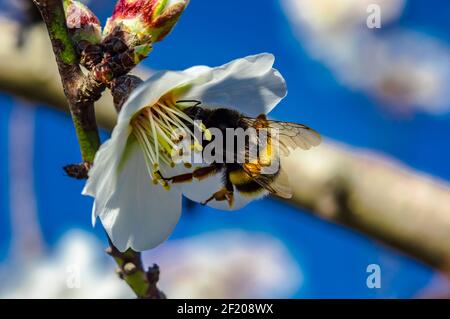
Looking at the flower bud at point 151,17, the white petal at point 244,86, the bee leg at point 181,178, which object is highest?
the flower bud at point 151,17

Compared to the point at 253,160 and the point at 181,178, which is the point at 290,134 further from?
the point at 181,178

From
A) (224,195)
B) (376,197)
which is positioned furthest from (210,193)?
(376,197)

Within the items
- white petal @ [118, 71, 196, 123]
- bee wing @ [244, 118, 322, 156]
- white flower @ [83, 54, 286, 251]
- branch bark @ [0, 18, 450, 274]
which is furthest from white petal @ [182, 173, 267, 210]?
branch bark @ [0, 18, 450, 274]

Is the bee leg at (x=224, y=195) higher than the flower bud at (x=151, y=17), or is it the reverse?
the flower bud at (x=151, y=17)

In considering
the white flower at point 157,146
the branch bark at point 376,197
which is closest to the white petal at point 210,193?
the white flower at point 157,146

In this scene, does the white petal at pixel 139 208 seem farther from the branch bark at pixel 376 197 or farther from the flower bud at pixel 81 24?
the branch bark at pixel 376 197

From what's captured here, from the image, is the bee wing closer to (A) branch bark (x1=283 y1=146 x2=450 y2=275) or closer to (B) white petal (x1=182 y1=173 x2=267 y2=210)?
(B) white petal (x1=182 y1=173 x2=267 y2=210)

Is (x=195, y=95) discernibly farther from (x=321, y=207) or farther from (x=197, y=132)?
(x=321, y=207)
